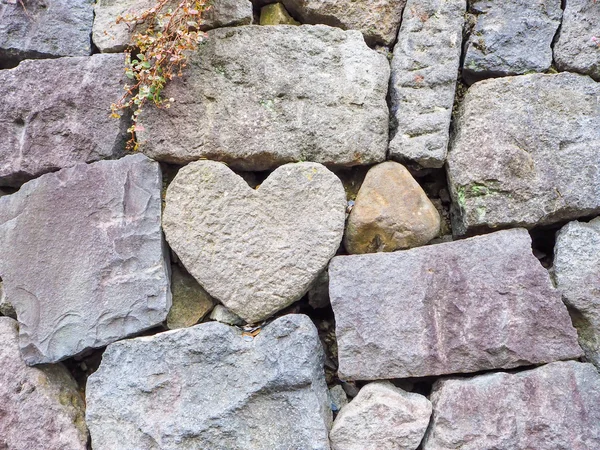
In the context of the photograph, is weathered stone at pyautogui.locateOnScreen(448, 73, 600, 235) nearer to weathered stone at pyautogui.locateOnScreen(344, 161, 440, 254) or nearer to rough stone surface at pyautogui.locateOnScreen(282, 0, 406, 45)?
weathered stone at pyautogui.locateOnScreen(344, 161, 440, 254)

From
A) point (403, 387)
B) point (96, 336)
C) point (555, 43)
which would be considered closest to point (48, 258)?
point (96, 336)

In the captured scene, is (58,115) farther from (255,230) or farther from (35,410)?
(35,410)

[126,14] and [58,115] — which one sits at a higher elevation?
[126,14]

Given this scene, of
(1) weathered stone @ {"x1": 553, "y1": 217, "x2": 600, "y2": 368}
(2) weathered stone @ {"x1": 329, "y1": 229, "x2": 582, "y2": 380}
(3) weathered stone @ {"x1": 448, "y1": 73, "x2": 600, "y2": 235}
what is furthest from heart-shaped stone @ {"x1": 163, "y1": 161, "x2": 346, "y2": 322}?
(1) weathered stone @ {"x1": 553, "y1": 217, "x2": 600, "y2": 368}

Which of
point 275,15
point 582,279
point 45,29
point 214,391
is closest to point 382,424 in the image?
point 214,391

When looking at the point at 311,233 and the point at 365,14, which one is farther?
the point at 365,14

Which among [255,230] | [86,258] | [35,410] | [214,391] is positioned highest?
[255,230]

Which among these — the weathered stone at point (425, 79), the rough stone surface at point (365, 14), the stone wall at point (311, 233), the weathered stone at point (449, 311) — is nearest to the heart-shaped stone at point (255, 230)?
the stone wall at point (311, 233)

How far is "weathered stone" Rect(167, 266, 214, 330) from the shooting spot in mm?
1593

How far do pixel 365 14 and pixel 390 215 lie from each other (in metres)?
0.68

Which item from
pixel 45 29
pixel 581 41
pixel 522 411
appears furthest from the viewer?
pixel 45 29

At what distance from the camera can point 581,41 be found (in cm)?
163

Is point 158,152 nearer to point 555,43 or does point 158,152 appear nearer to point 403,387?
point 403,387

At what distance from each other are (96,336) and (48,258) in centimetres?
27
